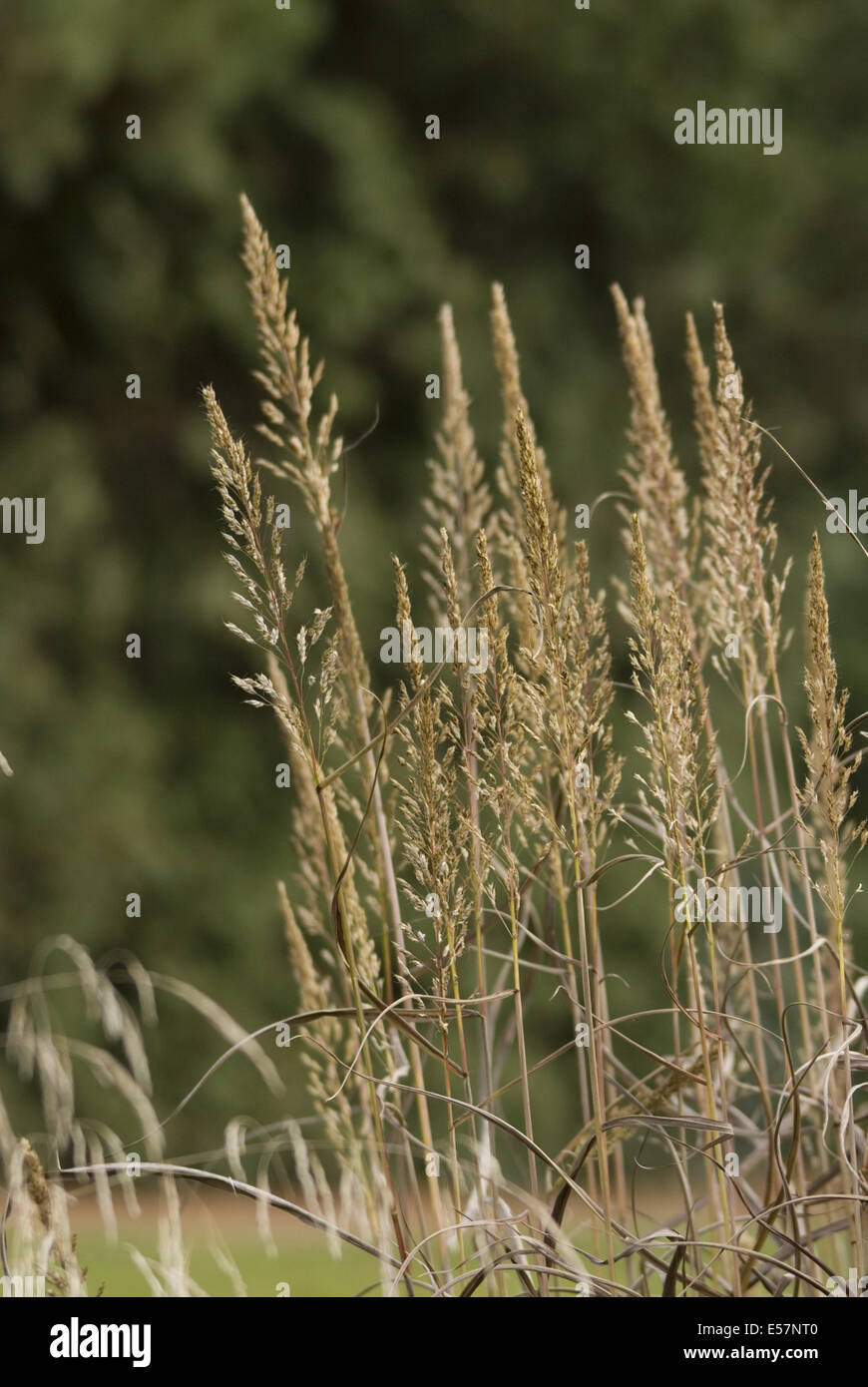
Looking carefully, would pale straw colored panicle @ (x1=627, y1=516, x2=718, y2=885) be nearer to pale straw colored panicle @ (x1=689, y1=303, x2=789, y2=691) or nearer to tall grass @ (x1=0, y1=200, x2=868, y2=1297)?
tall grass @ (x1=0, y1=200, x2=868, y2=1297)

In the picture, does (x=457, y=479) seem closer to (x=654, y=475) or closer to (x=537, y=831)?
(x=654, y=475)

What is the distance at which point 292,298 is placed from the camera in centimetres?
370

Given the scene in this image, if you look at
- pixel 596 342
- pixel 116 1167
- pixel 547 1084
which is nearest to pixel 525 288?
pixel 596 342

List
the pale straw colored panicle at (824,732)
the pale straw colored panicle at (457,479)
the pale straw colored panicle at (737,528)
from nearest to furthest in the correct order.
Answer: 1. the pale straw colored panicle at (824,732)
2. the pale straw colored panicle at (737,528)
3. the pale straw colored panicle at (457,479)

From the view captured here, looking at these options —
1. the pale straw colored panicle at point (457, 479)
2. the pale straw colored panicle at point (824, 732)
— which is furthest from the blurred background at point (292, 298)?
the pale straw colored panicle at point (824, 732)

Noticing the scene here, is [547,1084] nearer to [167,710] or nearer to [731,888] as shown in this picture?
[167,710]

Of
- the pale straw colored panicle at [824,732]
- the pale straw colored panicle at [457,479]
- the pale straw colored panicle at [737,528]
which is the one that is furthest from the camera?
the pale straw colored panicle at [457,479]

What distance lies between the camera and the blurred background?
144 inches

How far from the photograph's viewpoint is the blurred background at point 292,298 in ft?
12.0

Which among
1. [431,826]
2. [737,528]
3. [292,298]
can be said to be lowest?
[431,826]

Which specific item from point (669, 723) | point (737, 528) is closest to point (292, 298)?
point (737, 528)

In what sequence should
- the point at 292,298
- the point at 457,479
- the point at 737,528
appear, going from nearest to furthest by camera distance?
the point at 737,528 → the point at 457,479 → the point at 292,298

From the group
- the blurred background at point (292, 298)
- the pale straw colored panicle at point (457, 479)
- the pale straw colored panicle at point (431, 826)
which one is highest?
the blurred background at point (292, 298)

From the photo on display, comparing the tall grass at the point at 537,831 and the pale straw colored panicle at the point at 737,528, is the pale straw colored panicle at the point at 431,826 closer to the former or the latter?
the tall grass at the point at 537,831
